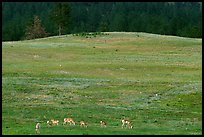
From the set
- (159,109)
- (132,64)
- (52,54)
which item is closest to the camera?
(159,109)

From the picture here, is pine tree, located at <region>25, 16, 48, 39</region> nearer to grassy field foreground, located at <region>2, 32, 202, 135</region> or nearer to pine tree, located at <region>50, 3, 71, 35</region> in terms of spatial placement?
pine tree, located at <region>50, 3, 71, 35</region>

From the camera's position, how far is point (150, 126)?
2319 cm

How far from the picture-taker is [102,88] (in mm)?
35281

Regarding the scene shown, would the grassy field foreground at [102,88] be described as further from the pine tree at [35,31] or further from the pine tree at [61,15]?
the pine tree at [35,31]

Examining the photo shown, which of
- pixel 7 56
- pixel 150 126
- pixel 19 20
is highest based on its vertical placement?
pixel 19 20

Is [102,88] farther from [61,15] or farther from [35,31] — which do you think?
[35,31]

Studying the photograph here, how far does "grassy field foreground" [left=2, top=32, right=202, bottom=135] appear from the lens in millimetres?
24241

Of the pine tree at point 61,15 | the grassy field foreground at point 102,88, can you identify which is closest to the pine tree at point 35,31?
the pine tree at point 61,15

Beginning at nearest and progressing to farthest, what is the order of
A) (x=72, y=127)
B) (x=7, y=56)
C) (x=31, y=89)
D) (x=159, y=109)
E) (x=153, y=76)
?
(x=72, y=127), (x=159, y=109), (x=31, y=89), (x=153, y=76), (x=7, y=56)

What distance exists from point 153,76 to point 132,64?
6.59 metres

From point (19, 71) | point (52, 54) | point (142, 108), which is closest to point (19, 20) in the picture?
point (52, 54)

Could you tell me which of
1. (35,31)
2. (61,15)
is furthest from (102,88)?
(35,31)

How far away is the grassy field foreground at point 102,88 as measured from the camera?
24.2 meters

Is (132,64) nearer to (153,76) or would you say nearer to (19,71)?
(153,76)
